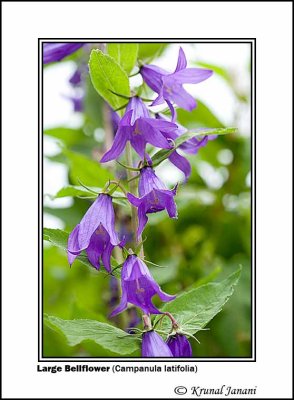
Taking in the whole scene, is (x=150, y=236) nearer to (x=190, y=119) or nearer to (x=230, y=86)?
(x=190, y=119)

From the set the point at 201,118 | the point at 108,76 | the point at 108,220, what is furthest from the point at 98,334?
the point at 201,118

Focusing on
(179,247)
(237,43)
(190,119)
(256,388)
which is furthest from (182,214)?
(256,388)

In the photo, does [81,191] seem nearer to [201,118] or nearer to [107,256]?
[107,256]

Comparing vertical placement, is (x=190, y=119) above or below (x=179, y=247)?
above

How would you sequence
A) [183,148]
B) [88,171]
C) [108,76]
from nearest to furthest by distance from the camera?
1. [108,76]
2. [183,148]
3. [88,171]

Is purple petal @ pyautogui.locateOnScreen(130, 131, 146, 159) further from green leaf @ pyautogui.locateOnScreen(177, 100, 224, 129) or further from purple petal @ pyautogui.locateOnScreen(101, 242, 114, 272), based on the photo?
green leaf @ pyautogui.locateOnScreen(177, 100, 224, 129)

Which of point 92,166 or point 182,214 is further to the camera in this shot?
point 182,214
